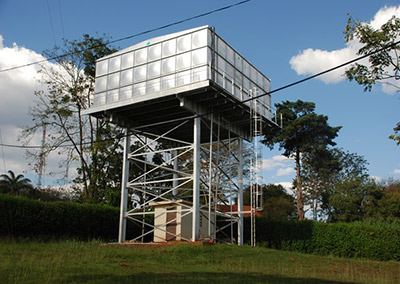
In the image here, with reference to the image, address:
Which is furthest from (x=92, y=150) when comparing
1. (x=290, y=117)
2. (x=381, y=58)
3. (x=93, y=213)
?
(x=290, y=117)

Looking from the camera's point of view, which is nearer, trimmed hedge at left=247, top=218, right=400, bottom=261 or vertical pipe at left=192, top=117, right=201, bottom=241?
vertical pipe at left=192, top=117, right=201, bottom=241

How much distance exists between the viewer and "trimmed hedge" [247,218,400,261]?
24891mm

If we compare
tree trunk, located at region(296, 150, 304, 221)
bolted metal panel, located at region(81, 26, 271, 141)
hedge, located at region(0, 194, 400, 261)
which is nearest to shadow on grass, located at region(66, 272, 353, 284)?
bolted metal panel, located at region(81, 26, 271, 141)

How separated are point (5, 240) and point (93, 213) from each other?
20.9 feet

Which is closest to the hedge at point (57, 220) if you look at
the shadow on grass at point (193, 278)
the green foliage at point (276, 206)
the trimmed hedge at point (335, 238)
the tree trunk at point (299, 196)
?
the trimmed hedge at point (335, 238)

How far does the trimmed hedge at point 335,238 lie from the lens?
81.7 feet

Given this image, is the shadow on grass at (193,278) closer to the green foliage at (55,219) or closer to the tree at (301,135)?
the green foliage at (55,219)

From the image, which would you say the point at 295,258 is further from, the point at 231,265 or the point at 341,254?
the point at 341,254

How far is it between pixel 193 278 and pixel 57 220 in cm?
1321

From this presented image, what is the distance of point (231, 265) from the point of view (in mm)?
14734

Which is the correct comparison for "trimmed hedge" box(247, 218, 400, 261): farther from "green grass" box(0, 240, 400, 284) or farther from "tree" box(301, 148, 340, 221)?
"tree" box(301, 148, 340, 221)

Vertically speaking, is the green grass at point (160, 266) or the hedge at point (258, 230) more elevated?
→ the hedge at point (258, 230)

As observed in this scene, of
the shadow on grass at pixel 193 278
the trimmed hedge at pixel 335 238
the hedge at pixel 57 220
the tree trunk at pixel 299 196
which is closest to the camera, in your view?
the shadow on grass at pixel 193 278

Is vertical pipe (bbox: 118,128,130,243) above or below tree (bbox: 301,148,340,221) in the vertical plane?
below
